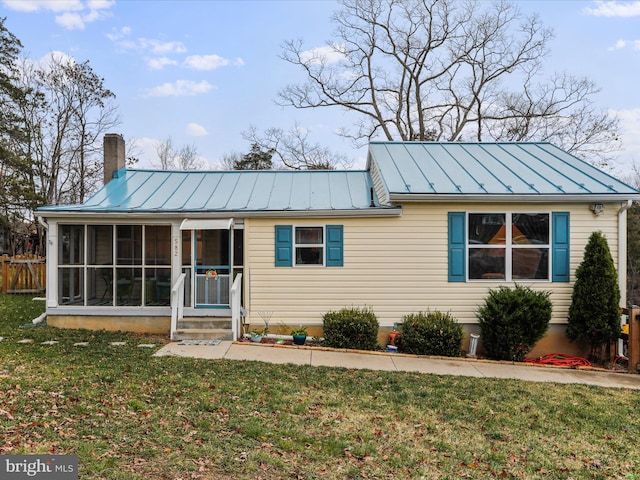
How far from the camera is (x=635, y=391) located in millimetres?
6672

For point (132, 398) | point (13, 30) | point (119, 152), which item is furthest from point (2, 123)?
point (132, 398)

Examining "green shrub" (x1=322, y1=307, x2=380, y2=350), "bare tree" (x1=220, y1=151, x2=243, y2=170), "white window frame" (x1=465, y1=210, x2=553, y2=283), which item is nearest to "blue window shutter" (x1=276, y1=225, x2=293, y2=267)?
"green shrub" (x1=322, y1=307, x2=380, y2=350)

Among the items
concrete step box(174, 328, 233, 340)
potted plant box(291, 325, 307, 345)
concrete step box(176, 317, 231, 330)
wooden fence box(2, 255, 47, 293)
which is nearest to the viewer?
concrete step box(174, 328, 233, 340)

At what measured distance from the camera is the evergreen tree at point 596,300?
836 centimetres

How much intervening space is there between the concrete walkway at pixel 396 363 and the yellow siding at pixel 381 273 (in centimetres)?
116

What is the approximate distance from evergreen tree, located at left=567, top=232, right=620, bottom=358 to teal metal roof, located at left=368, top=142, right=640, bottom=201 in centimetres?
124

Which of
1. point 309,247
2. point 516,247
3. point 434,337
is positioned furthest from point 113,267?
point 516,247

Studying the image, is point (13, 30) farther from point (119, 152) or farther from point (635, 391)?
point (635, 391)

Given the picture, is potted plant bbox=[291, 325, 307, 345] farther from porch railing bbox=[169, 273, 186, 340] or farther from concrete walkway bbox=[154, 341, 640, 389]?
porch railing bbox=[169, 273, 186, 340]

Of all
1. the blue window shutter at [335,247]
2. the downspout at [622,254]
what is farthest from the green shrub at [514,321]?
the blue window shutter at [335,247]

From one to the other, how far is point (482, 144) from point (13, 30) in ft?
78.6

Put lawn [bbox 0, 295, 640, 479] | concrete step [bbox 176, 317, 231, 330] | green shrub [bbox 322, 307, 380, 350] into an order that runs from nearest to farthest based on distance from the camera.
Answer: lawn [bbox 0, 295, 640, 479]
green shrub [bbox 322, 307, 380, 350]
concrete step [bbox 176, 317, 231, 330]

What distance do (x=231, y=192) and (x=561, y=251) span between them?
7913 millimetres

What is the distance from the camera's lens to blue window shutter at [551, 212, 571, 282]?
9.05 meters
